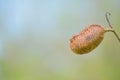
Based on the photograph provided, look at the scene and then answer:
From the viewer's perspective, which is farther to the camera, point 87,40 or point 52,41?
point 52,41

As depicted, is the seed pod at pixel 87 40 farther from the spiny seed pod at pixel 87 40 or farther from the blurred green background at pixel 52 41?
the blurred green background at pixel 52 41

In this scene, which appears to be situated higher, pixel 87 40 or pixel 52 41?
pixel 52 41

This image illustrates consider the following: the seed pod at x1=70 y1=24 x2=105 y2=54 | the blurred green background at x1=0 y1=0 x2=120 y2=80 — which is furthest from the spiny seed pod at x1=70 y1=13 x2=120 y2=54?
the blurred green background at x1=0 y1=0 x2=120 y2=80

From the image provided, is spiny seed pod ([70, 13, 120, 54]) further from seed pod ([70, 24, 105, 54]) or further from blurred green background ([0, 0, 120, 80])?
blurred green background ([0, 0, 120, 80])

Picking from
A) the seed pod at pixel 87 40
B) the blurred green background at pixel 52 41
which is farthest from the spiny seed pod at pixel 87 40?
the blurred green background at pixel 52 41

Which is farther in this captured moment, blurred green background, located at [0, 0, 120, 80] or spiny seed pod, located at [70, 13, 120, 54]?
blurred green background, located at [0, 0, 120, 80]

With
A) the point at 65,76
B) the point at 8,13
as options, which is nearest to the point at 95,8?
the point at 65,76

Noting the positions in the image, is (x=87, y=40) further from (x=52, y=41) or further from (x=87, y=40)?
(x=52, y=41)

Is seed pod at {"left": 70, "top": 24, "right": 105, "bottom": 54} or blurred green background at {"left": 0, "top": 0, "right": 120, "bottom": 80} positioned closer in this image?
seed pod at {"left": 70, "top": 24, "right": 105, "bottom": 54}

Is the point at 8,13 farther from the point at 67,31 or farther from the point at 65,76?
the point at 65,76

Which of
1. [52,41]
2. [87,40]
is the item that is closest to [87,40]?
[87,40]
